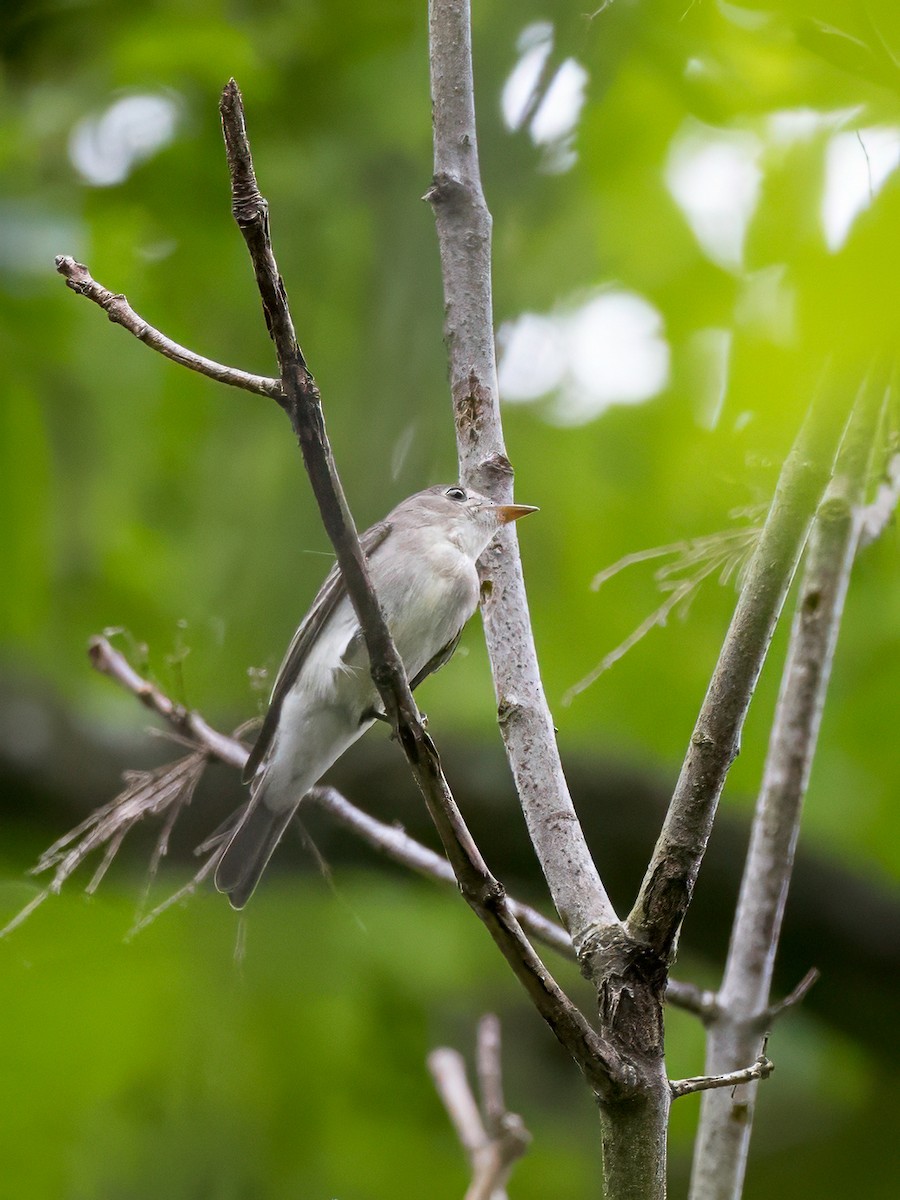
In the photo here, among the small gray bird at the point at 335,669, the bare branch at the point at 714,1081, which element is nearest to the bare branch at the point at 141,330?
the bare branch at the point at 714,1081

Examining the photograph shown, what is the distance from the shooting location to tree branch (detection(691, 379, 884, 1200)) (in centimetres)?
239

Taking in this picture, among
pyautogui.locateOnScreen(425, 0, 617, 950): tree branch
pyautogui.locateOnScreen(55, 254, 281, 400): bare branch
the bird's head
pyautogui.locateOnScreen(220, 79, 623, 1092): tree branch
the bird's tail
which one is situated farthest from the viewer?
the bird's tail

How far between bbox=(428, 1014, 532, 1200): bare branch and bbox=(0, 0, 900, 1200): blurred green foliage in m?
1.56

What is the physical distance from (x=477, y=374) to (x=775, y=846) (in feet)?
4.00

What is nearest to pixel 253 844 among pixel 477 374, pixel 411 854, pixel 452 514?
pixel 411 854

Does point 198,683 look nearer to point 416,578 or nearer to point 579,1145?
point 416,578

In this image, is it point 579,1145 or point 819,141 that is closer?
point 819,141

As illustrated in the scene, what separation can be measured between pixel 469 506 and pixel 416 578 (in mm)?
526

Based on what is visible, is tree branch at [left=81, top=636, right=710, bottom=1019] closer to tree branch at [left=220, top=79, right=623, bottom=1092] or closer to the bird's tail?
the bird's tail

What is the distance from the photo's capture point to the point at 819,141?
2.44 metres

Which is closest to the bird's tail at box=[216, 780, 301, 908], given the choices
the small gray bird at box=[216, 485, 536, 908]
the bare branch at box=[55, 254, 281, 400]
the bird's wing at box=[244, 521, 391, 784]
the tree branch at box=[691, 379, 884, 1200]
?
the small gray bird at box=[216, 485, 536, 908]

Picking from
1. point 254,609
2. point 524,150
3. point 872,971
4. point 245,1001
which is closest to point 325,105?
point 524,150

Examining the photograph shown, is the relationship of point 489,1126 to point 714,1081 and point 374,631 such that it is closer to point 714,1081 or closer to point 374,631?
point 714,1081

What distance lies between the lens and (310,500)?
4207mm
